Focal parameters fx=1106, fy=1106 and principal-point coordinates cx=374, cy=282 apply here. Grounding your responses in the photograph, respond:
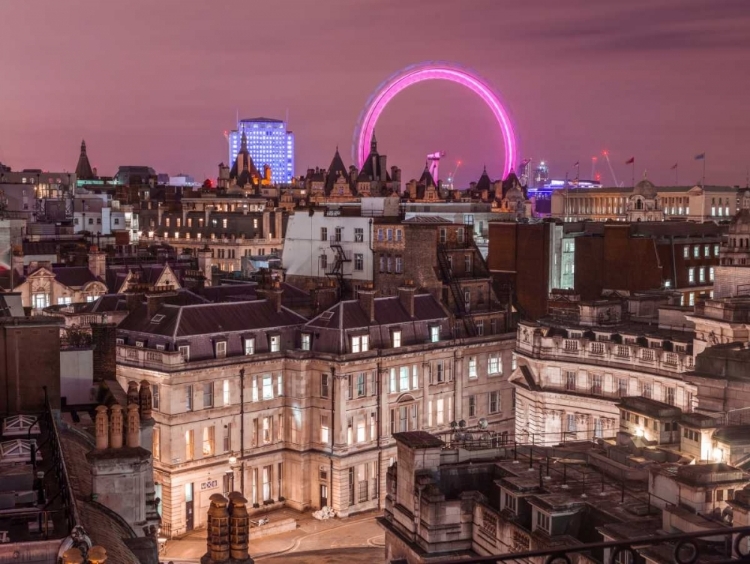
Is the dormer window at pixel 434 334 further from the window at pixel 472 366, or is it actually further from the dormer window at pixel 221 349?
the dormer window at pixel 221 349

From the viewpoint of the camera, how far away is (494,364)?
74.0m

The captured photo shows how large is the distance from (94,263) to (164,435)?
2856cm

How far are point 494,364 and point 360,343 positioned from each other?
12459mm

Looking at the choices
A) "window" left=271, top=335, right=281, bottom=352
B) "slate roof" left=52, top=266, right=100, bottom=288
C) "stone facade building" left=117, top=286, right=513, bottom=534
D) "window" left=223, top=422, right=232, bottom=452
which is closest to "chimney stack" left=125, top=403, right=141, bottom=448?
"stone facade building" left=117, top=286, right=513, bottom=534

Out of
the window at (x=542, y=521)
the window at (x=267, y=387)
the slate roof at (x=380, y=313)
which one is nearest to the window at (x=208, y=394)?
the window at (x=267, y=387)

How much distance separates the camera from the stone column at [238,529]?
2072 cm

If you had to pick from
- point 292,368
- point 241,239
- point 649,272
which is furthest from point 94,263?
point 241,239

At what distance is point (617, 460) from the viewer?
125 feet

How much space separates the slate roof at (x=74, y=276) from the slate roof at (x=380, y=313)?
23.1 m

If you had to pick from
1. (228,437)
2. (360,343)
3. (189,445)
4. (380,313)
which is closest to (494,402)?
(380,313)

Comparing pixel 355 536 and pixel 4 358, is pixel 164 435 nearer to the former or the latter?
pixel 355 536

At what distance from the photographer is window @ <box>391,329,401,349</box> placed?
67688 millimetres

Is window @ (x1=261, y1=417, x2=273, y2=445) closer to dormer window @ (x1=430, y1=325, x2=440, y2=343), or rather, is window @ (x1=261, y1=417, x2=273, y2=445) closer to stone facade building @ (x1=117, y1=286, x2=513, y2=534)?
stone facade building @ (x1=117, y1=286, x2=513, y2=534)

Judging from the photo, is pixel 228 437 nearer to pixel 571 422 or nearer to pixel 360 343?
pixel 360 343
